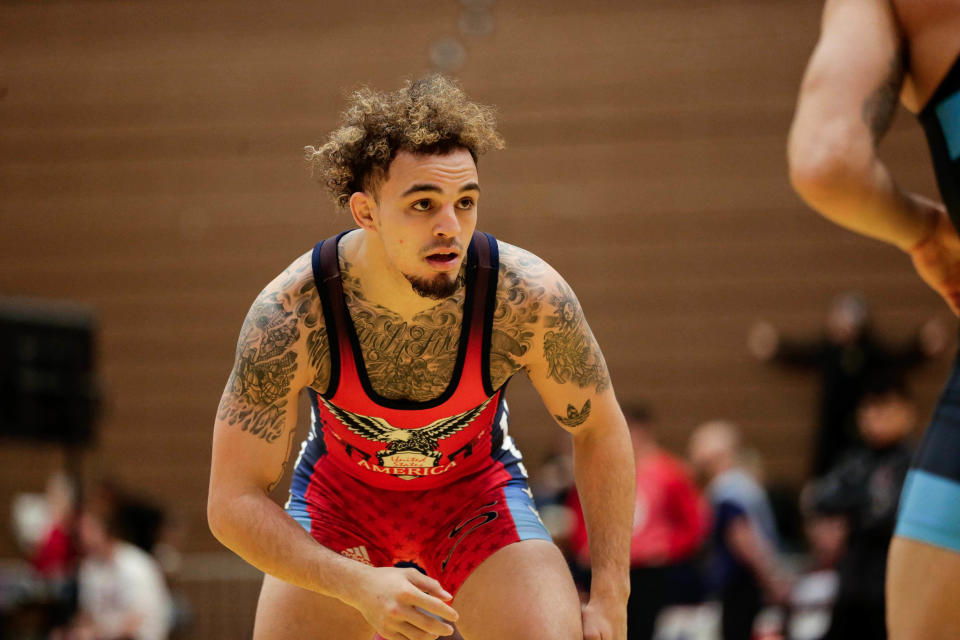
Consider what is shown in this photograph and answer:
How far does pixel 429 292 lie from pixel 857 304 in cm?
770

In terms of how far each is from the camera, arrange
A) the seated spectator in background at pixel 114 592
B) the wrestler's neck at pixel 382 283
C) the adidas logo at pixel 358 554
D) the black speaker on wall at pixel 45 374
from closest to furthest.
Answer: the wrestler's neck at pixel 382 283 → the adidas logo at pixel 358 554 → the black speaker on wall at pixel 45 374 → the seated spectator in background at pixel 114 592

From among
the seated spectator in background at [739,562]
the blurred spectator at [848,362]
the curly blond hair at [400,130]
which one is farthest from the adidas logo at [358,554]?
the blurred spectator at [848,362]

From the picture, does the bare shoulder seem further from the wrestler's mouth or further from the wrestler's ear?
the wrestler's ear

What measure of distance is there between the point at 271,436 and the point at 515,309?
31.0 inches

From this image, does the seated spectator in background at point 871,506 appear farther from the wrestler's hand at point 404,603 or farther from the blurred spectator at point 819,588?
the wrestler's hand at point 404,603

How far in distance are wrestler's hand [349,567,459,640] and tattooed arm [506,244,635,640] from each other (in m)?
0.61

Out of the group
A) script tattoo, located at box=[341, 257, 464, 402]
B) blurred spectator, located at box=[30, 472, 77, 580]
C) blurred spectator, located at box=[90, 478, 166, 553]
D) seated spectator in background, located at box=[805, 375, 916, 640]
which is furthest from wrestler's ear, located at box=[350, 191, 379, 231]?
blurred spectator, located at box=[90, 478, 166, 553]

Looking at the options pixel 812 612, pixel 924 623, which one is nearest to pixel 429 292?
pixel 924 623

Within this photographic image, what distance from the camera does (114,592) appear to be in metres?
7.96

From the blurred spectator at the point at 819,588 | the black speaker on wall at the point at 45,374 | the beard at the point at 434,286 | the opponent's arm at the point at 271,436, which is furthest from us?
the black speaker on wall at the point at 45,374

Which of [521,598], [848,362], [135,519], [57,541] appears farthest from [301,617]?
[848,362]

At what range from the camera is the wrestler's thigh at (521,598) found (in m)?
3.14

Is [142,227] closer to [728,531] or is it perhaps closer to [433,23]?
[433,23]

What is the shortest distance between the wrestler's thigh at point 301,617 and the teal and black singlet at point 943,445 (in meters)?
1.79
